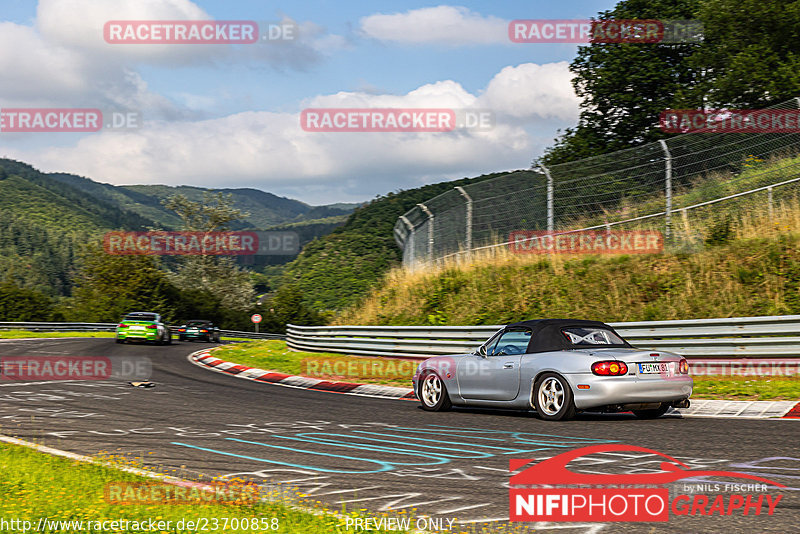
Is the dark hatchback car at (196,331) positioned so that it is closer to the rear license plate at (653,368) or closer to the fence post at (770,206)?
the fence post at (770,206)

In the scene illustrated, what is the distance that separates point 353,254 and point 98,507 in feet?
299

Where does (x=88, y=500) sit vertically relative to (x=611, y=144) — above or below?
below

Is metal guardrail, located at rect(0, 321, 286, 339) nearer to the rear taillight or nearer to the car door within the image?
the car door

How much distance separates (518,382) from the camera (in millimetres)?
10062

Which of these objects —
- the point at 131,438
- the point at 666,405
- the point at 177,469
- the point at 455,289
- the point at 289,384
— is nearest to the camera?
the point at 177,469

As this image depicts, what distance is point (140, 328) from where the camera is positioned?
107 feet

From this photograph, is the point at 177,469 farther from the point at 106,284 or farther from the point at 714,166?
the point at 106,284

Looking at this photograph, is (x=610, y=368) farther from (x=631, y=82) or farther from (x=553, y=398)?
(x=631, y=82)

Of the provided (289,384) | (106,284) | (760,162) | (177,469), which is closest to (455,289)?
(289,384)

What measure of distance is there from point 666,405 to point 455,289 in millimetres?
11592

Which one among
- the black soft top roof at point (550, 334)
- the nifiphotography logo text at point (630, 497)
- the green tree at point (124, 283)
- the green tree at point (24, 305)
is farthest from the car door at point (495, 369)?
the green tree at point (124, 283)

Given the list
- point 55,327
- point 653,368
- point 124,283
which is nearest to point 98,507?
point 653,368

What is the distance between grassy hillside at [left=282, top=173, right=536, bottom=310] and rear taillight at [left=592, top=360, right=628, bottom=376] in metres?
72.7

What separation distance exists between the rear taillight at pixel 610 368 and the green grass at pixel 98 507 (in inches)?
189
